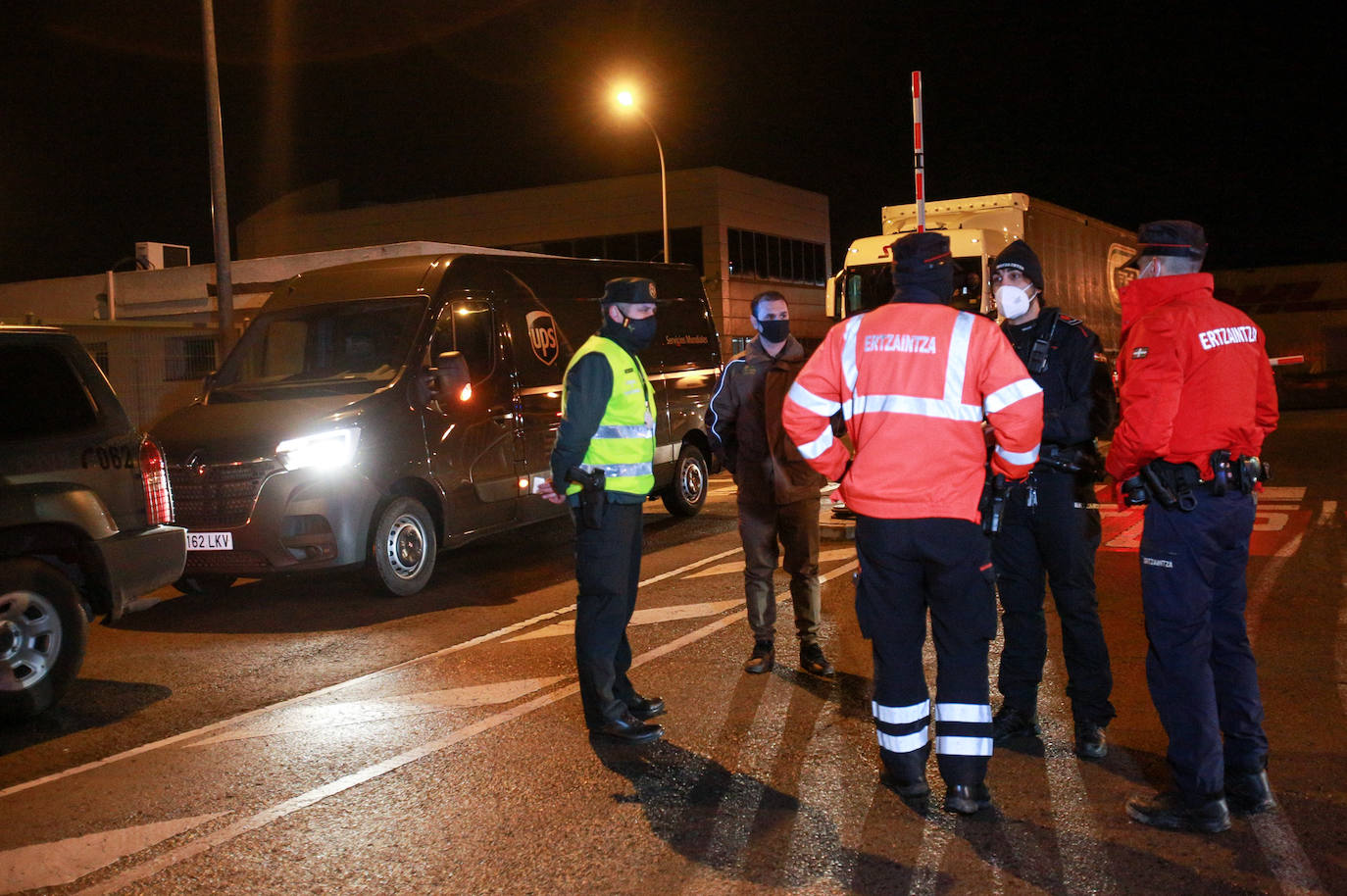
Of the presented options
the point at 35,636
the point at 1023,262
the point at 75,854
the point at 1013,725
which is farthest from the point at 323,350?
the point at 1013,725

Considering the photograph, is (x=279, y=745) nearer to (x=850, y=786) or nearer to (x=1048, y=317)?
(x=850, y=786)

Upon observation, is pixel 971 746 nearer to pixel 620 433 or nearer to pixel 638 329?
pixel 620 433

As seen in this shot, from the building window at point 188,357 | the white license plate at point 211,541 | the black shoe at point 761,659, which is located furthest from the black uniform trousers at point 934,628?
the building window at point 188,357

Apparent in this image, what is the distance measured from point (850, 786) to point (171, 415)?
20.7 feet

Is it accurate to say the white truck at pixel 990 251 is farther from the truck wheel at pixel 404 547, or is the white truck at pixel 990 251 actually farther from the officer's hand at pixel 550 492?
the officer's hand at pixel 550 492

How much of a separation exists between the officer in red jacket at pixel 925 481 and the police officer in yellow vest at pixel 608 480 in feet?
3.93

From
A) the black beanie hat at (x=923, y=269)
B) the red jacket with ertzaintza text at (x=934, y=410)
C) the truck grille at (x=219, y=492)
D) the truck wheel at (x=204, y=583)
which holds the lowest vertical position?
the truck wheel at (x=204, y=583)

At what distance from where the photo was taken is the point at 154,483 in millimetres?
6562

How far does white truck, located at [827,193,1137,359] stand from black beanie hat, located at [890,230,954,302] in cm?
970

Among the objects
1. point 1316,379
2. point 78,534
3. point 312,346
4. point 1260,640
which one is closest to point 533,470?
point 312,346

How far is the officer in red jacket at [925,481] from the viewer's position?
13.4 feet

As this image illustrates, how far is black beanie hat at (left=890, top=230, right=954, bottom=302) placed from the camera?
13.8 ft

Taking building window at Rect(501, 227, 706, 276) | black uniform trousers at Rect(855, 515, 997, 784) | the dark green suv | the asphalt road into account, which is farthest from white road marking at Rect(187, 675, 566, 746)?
building window at Rect(501, 227, 706, 276)

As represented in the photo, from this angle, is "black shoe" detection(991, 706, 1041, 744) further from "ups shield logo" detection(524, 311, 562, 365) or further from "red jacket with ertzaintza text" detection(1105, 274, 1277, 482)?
"ups shield logo" detection(524, 311, 562, 365)
